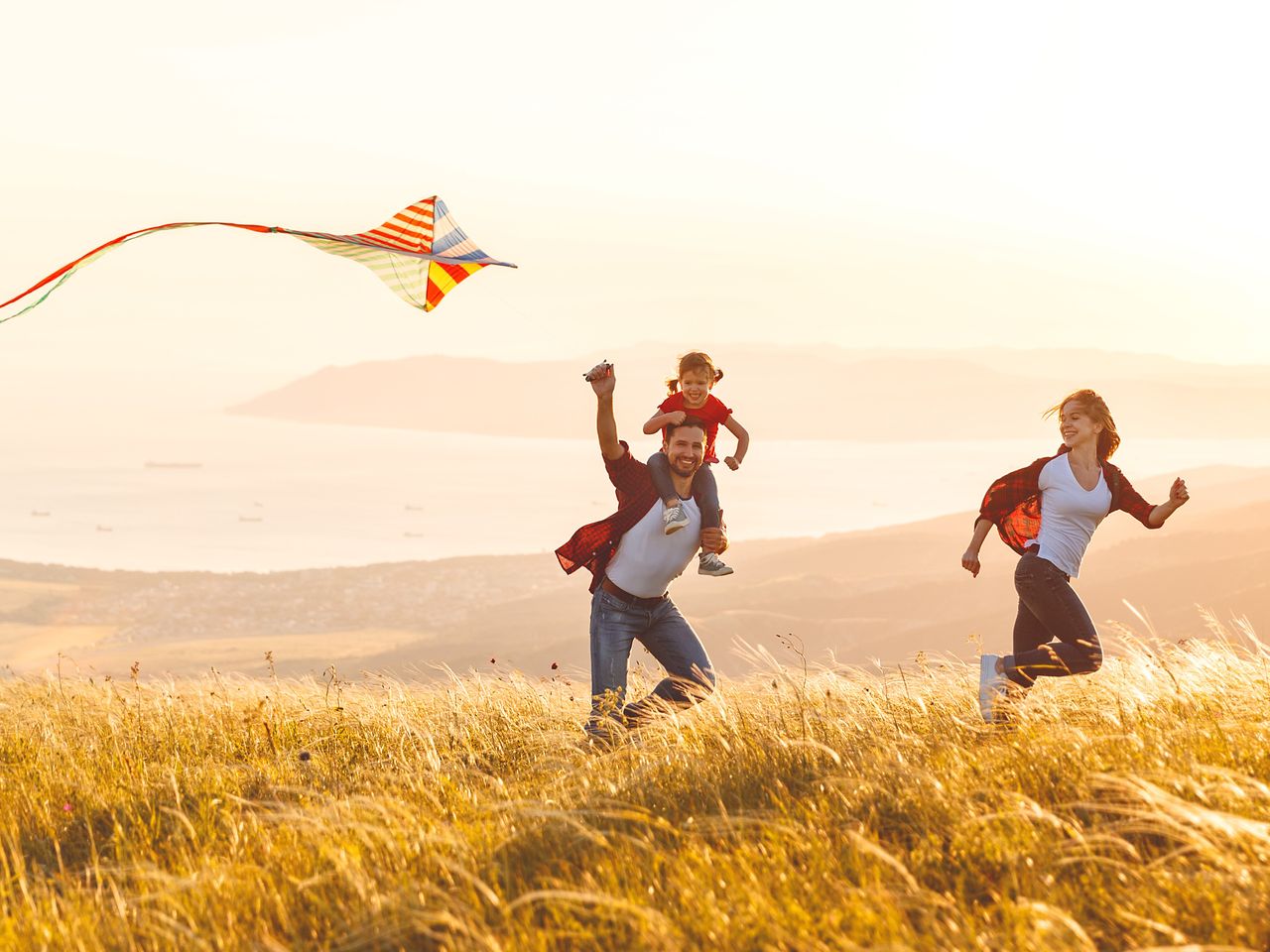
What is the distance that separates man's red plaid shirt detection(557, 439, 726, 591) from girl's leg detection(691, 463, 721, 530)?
0.98ft

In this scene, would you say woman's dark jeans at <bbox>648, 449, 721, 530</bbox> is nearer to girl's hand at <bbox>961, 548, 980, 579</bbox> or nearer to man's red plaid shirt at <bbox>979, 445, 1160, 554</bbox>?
girl's hand at <bbox>961, 548, 980, 579</bbox>

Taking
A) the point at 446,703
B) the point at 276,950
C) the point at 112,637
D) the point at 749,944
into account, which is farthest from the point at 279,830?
the point at 112,637

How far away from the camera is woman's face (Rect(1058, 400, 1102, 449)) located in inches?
254

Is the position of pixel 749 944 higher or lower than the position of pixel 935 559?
higher

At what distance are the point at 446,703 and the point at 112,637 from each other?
12080 cm

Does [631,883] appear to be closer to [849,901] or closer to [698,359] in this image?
[849,901]

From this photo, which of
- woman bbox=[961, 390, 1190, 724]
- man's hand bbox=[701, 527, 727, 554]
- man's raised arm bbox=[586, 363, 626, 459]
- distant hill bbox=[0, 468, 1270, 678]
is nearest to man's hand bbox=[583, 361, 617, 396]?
man's raised arm bbox=[586, 363, 626, 459]

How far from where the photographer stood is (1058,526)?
6461 millimetres

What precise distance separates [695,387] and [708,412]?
311mm

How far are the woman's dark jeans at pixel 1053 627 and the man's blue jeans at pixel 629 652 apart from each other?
1.70 metres

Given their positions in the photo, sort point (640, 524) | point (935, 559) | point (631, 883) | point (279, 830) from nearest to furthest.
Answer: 1. point (631, 883)
2. point (279, 830)
3. point (640, 524)
4. point (935, 559)

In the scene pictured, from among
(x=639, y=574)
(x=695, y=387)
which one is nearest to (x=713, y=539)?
(x=639, y=574)

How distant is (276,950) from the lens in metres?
3.53

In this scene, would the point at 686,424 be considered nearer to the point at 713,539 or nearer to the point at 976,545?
the point at 713,539
